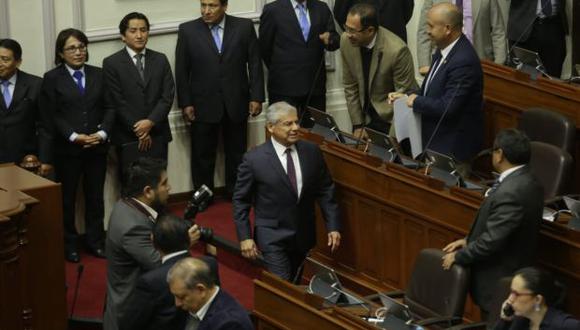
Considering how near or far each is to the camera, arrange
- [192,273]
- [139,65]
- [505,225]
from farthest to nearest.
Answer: [139,65], [505,225], [192,273]

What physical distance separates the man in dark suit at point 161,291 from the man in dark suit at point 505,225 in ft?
4.06

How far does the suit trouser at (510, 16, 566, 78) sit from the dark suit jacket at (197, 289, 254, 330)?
150 inches

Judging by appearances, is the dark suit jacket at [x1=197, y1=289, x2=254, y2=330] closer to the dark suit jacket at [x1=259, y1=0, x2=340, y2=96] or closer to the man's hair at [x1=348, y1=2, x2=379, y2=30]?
the man's hair at [x1=348, y1=2, x2=379, y2=30]

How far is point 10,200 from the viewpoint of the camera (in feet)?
17.4

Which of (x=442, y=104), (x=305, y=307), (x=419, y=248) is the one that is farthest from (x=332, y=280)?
(x=442, y=104)

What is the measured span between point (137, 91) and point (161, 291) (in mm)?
2769

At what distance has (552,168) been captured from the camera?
600cm

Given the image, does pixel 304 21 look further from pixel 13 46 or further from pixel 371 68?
pixel 13 46

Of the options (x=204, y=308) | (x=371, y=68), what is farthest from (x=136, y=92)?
(x=204, y=308)

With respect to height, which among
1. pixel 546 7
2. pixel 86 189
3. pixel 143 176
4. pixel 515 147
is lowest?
pixel 86 189

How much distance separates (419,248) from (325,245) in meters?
0.71

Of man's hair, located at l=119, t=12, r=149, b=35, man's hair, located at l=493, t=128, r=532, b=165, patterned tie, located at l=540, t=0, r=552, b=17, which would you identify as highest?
patterned tie, located at l=540, t=0, r=552, b=17

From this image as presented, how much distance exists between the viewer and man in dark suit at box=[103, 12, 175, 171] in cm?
696

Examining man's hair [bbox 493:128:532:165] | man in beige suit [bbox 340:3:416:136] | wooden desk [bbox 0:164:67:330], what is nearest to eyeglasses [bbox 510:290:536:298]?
man's hair [bbox 493:128:532:165]
